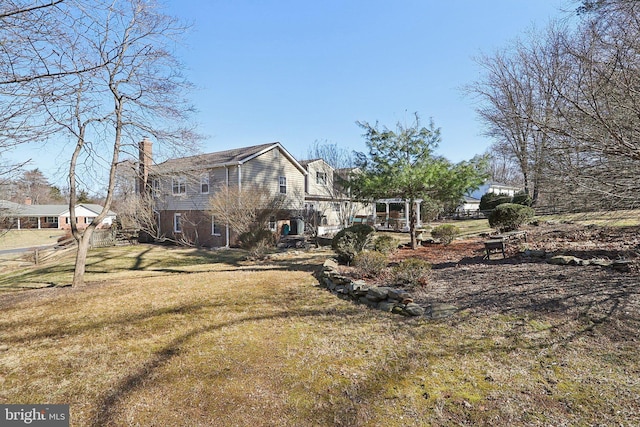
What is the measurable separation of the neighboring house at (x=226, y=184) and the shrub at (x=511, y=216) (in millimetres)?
11474

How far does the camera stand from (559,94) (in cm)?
423

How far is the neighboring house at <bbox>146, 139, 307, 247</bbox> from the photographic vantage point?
19219mm

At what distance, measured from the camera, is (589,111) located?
4328 mm

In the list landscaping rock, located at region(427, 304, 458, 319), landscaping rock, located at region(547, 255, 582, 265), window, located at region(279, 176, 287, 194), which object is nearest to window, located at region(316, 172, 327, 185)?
window, located at region(279, 176, 287, 194)

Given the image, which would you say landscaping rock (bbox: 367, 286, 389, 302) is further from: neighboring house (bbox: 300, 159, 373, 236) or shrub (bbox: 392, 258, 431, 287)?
neighboring house (bbox: 300, 159, 373, 236)

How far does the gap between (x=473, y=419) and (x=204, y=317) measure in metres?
4.12

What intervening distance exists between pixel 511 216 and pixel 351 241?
876 cm

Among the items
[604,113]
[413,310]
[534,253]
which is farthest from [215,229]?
[604,113]

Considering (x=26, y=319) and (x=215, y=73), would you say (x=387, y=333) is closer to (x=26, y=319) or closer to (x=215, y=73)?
(x=26, y=319)

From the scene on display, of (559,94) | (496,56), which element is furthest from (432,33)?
(559,94)

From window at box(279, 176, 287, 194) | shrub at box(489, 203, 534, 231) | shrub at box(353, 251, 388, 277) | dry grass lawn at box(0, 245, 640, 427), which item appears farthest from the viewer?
window at box(279, 176, 287, 194)

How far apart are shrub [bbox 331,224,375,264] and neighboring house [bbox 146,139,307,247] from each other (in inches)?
375

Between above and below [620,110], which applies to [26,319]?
below

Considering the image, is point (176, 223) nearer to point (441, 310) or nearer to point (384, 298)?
point (384, 298)
